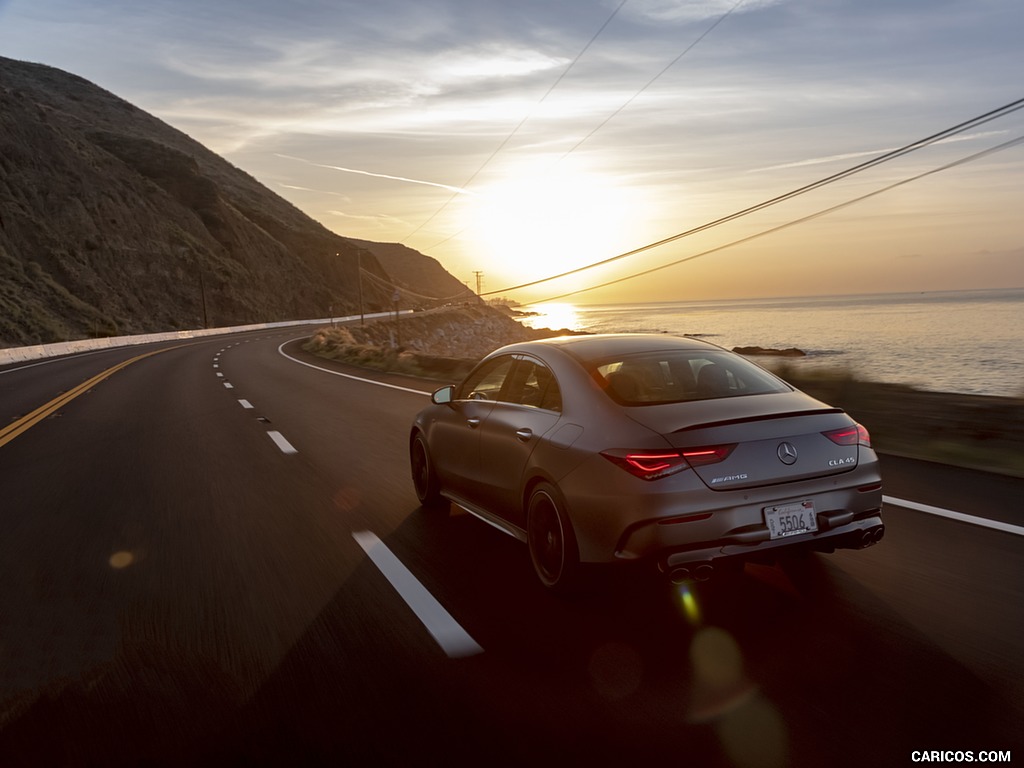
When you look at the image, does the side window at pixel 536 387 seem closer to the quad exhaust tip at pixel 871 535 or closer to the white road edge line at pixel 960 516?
the quad exhaust tip at pixel 871 535

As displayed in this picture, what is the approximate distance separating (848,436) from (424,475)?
3.62m

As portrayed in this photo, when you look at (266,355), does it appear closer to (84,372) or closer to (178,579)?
(84,372)

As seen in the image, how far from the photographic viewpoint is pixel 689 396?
4855 mm

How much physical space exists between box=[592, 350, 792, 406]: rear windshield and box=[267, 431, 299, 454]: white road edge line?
624cm

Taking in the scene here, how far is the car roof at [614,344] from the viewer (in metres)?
5.30

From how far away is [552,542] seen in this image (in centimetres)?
482

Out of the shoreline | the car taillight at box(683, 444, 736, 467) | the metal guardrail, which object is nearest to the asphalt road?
the car taillight at box(683, 444, 736, 467)

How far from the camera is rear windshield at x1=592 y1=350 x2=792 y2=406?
16.0 feet

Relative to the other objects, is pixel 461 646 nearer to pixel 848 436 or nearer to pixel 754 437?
pixel 754 437

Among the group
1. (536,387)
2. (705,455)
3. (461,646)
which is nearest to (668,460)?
(705,455)

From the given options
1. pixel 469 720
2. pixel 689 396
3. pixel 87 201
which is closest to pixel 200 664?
pixel 469 720

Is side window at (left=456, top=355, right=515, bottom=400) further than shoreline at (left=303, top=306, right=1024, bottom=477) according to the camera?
No

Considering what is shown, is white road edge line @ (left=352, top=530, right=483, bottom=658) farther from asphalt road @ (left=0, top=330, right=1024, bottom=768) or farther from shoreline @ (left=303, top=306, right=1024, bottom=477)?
shoreline @ (left=303, top=306, right=1024, bottom=477)

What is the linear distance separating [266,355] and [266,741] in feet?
110
